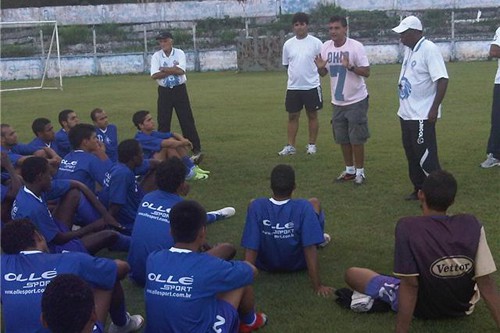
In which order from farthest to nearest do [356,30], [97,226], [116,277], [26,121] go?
[356,30] → [26,121] → [97,226] → [116,277]

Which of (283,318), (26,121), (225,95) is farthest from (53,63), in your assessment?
(283,318)

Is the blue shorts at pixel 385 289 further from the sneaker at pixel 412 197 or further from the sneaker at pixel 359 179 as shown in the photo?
the sneaker at pixel 359 179

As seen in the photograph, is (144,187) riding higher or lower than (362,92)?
lower

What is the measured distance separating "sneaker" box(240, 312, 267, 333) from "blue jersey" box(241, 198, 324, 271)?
0.74 meters

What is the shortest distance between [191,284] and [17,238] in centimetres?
102

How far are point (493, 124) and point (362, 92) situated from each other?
1858mm

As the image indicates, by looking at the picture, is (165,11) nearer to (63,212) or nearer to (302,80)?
(302,80)

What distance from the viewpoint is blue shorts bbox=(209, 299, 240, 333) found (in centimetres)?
430

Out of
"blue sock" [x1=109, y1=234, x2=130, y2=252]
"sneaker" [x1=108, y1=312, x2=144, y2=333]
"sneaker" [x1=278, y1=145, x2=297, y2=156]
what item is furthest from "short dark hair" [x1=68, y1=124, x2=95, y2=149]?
"sneaker" [x1=278, y1=145, x2=297, y2=156]

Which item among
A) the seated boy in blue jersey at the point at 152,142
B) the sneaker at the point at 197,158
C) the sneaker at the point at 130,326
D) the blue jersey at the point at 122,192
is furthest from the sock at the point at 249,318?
the sneaker at the point at 197,158

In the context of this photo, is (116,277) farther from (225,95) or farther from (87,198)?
(225,95)

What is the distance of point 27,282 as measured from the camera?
159 inches

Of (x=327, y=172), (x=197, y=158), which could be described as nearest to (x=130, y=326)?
(x=327, y=172)

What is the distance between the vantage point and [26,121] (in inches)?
634
